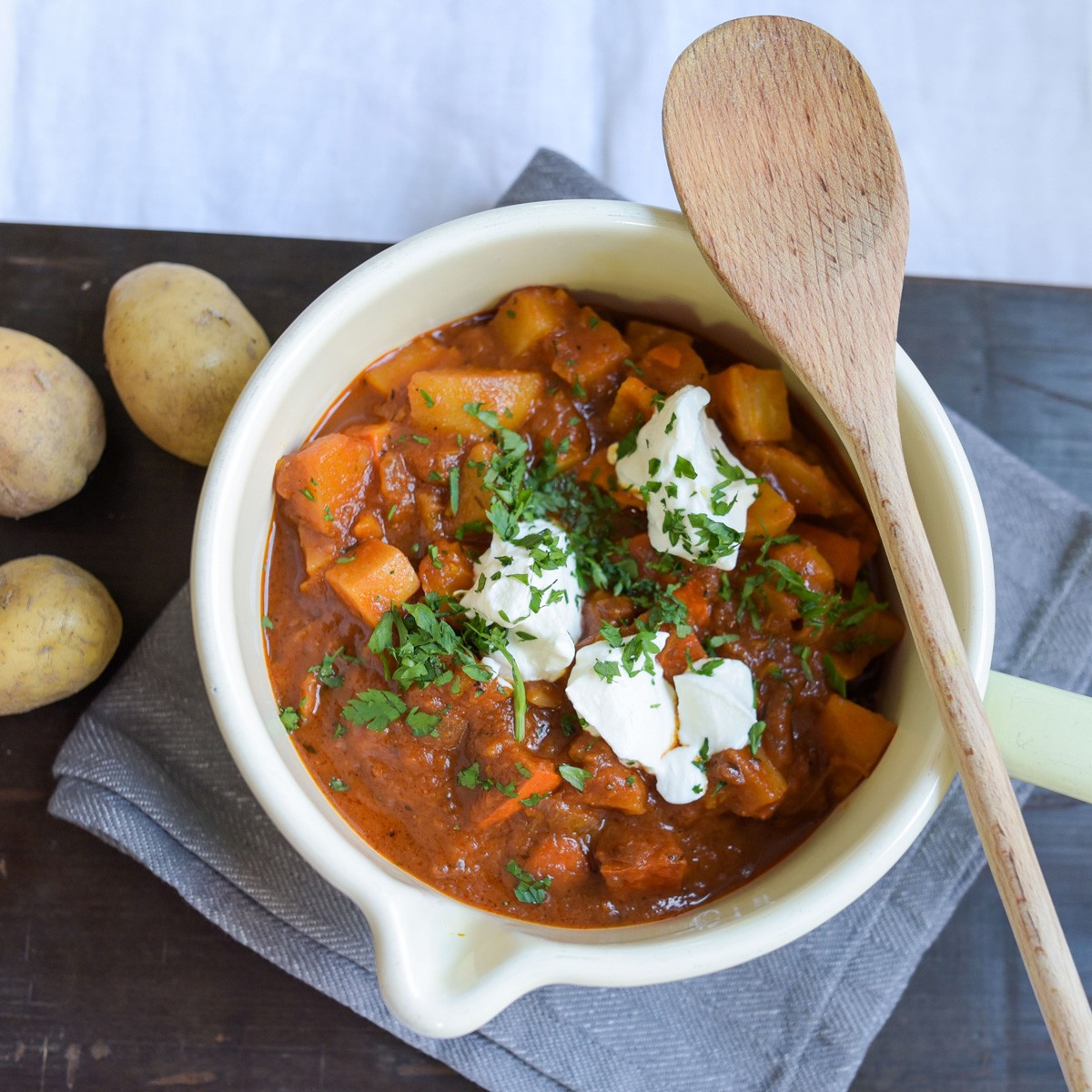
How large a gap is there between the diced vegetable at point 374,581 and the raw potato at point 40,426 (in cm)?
76

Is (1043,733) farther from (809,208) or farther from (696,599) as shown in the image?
(809,208)

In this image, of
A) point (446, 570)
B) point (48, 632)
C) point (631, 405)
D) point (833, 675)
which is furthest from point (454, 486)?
point (48, 632)

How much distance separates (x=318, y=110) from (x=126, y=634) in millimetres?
1493

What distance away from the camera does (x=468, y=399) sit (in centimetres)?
197

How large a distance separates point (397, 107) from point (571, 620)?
5.40 feet

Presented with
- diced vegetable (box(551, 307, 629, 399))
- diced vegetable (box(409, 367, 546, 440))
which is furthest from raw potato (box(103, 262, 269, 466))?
diced vegetable (box(551, 307, 629, 399))

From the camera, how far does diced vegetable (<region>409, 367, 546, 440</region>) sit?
1.96m

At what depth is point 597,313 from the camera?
2100mm

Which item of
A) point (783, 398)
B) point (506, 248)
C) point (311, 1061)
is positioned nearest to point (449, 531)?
point (506, 248)

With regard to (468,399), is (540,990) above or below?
below

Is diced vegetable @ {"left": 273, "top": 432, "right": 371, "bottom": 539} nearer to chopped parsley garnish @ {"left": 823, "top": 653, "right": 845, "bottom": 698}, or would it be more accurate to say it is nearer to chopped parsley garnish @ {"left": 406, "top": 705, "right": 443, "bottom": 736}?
chopped parsley garnish @ {"left": 406, "top": 705, "right": 443, "bottom": 736}

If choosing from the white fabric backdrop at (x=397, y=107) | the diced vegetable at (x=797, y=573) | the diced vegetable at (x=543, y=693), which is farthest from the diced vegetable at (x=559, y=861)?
the white fabric backdrop at (x=397, y=107)

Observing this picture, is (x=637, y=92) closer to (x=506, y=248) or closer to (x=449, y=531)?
(x=506, y=248)

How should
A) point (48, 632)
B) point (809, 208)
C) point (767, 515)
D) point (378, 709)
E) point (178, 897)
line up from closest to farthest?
1. point (809, 208)
2. point (378, 709)
3. point (767, 515)
4. point (48, 632)
5. point (178, 897)
